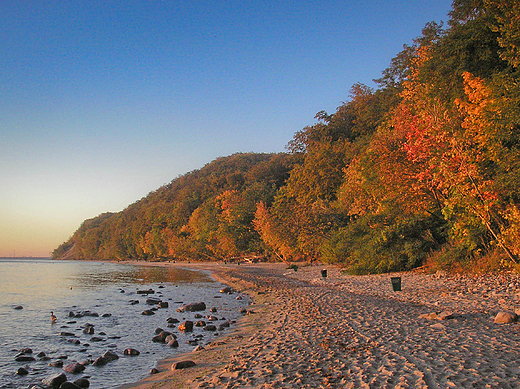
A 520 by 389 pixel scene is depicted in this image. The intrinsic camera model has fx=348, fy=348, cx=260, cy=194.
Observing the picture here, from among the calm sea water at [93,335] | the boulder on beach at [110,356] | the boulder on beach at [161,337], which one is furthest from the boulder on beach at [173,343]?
the boulder on beach at [110,356]

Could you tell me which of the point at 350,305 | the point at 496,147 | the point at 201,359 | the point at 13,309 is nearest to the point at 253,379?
the point at 201,359

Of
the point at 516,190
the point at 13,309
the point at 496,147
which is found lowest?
the point at 13,309

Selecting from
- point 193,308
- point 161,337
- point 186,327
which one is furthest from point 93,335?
point 193,308

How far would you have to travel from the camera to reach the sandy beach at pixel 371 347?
4.95 meters

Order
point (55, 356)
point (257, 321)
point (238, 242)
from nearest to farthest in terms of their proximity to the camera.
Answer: point (55, 356) → point (257, 321) → point (238, 242)

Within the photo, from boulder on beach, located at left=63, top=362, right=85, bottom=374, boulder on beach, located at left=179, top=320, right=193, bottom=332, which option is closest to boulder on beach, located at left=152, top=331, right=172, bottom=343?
boulder on beach, located at left=179, top=320, right=193, bottom=332

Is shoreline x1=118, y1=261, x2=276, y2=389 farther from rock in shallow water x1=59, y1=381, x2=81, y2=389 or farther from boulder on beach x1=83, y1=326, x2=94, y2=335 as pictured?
boulder on beach x1=83, y1=326, x2=94, y2=335

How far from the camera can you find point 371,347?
654cm

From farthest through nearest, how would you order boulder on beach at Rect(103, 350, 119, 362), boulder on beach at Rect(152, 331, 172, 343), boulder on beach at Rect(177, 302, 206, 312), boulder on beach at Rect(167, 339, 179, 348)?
boulder on beach at Rect(177, 302, 206, 312) → boulder on beach at Rect(152, 331, 172, 343) → boulder on beach at Rect(167, 339, 179, 348) → boulder on beach at Rect(103, 350, 119, 362)

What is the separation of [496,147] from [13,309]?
22.4 metres

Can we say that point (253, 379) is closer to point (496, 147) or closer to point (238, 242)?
point (496, 147)

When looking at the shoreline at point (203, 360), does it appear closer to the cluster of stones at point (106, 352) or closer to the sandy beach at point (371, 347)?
the sandy beach at point (371, 347)

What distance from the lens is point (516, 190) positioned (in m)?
12.9

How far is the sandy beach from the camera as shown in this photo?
4.95 metres
